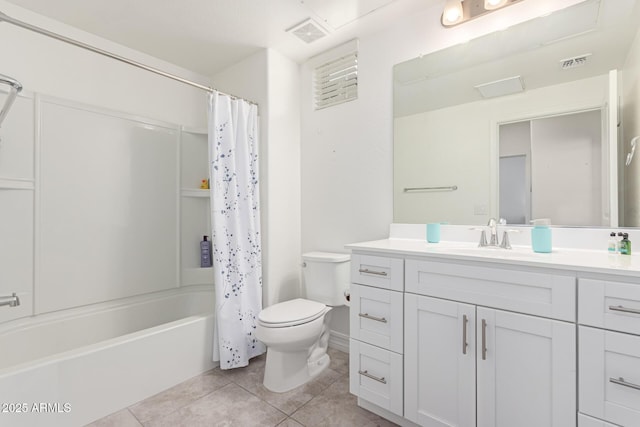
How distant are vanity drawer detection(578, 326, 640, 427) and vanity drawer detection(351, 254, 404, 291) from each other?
0.67 m

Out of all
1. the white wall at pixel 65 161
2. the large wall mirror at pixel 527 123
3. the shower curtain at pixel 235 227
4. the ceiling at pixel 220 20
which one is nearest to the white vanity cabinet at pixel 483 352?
the large wall mirror at pixel 527 123

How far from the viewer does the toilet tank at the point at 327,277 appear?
6.80 feet

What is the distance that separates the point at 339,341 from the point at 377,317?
0.97 m

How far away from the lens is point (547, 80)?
4.91 feet

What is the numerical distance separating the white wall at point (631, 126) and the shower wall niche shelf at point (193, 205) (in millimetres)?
2715

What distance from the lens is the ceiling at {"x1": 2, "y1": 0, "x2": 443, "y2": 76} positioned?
5.99 ft

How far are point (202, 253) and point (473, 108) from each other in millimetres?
2385

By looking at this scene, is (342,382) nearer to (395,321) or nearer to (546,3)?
(395,321)

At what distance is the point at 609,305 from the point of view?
951 mm

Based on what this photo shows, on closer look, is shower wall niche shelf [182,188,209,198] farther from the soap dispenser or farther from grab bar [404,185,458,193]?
grab bar [404,185,458,193]

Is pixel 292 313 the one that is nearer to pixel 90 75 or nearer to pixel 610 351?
pixel 610 351

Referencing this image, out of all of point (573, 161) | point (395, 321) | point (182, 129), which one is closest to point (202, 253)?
point (182, 129)

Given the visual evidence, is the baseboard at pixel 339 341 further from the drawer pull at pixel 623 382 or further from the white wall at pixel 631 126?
the white wall at pixel 631 126

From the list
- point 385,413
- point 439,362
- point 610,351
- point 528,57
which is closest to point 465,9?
point 528,57
